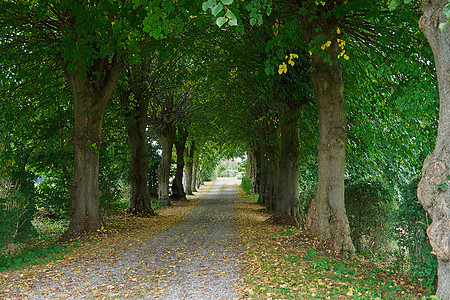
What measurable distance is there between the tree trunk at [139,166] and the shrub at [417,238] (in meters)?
12.6

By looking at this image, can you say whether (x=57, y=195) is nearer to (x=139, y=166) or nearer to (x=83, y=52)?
(x=83, y=52)

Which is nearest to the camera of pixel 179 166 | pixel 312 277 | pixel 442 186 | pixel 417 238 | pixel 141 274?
pixel 442 186

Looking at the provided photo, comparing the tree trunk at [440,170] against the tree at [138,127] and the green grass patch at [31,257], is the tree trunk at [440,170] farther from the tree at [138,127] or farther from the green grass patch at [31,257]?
the tree at [138,127]

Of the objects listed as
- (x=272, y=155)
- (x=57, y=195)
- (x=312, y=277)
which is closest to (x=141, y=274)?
(x=312, y=277)

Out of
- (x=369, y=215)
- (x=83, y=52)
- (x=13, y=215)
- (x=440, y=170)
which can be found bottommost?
(x=369, y=215)

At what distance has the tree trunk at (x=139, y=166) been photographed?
16.5 meters

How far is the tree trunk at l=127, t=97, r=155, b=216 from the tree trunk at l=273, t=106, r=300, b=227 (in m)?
6.51

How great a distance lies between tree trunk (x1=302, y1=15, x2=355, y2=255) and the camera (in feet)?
27.8

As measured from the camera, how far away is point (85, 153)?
10.6 meters

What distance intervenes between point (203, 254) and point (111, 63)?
263 inches

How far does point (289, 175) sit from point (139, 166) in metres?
7.23

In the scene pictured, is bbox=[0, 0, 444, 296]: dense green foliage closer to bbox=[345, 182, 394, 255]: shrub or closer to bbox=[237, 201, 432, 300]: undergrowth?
bbox=[345, 182, 394, 255]: shrub

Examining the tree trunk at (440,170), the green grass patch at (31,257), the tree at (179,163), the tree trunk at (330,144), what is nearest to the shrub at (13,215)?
the green grass patch at (31,257)

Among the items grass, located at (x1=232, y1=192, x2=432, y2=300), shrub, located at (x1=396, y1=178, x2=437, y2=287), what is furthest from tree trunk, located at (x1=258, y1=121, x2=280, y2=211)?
shrub, located at (x1=396, y1=178, x2=437, y2=287)
